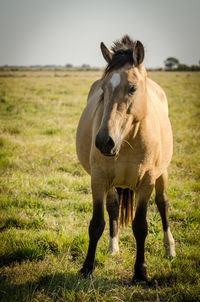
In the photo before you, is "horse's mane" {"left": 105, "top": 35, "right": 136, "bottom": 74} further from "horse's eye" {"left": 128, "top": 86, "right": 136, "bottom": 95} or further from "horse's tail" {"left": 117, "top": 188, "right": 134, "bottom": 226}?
"horse's tail" {"left": 117, "top": 188, "right": 134, "bottom": 226}

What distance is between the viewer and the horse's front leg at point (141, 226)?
108 inches

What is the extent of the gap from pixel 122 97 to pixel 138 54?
52 cm

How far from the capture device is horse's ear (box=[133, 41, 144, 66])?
96.5 inches

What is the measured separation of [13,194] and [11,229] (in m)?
1.15

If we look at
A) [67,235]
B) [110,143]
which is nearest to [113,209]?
[67,235]

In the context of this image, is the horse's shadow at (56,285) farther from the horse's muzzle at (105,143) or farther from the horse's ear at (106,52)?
the horse's ear at (106,52)

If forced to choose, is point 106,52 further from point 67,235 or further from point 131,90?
point 67,235

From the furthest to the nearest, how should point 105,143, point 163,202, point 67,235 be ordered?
point 163,202, point 67,235, point 105,143

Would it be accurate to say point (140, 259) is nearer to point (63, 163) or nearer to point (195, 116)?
point (63, 163)

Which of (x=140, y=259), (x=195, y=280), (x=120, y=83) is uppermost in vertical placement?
(x=120, y=83)

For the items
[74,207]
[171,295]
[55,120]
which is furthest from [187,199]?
[55,120]

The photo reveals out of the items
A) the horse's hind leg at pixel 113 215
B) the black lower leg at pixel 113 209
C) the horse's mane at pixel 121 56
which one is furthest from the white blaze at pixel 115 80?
the black lower leg at pixel 113 209

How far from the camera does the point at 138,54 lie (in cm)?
252

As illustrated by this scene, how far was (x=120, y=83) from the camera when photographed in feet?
7.72
